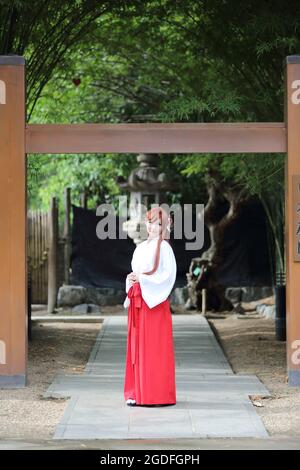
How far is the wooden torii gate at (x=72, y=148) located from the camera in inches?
340

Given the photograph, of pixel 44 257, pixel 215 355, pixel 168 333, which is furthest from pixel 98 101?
pixel 168 333

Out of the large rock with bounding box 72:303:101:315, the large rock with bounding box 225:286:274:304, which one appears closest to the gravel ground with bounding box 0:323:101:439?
the large rock with bounding box 72:303:101:315

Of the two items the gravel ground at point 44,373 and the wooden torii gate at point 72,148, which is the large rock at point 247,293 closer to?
the gravel ground at point 44,373

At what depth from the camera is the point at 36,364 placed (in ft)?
34.0

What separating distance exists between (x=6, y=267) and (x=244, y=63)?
15.6 feet

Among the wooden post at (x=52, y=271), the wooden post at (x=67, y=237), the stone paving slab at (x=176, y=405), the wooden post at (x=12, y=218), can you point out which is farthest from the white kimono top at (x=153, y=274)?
the wooden post at (x=67, y=237)

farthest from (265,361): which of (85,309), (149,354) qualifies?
(85,309)

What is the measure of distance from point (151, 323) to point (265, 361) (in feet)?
10.3

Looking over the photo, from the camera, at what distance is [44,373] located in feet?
32.1

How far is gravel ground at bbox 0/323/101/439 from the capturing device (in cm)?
706

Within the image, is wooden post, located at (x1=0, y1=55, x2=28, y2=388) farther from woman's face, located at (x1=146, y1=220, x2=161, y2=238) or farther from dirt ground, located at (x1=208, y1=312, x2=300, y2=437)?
dirt ground, located at (x1=208, y1=312, x2=300, y2=437)

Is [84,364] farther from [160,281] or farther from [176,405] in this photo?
[160,281]

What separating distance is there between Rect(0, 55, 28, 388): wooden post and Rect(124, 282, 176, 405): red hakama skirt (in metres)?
1.27
